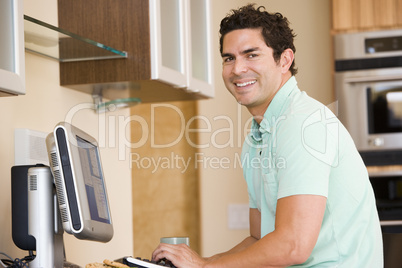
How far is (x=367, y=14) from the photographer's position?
2922mm

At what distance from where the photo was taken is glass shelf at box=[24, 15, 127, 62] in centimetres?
163

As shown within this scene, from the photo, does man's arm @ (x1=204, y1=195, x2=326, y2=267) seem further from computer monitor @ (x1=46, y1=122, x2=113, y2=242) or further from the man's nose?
the man's nose

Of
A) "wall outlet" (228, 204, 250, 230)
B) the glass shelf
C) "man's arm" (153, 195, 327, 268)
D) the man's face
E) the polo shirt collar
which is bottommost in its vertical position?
"wall outlet" (228, 204, 250, 230)

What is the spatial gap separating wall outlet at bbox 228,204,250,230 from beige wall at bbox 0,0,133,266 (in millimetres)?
946

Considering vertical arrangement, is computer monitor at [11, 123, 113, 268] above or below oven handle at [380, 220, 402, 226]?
above

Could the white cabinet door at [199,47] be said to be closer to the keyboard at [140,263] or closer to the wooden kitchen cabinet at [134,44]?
the wooden kitchen cabinet at [134,44]

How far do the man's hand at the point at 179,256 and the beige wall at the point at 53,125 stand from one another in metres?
0.50

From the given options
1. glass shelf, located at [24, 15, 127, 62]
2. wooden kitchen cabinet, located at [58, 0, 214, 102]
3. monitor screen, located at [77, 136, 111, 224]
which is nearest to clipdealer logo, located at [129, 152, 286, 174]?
wooden kitchen cabinet, located at [58, 0, 214, 102]

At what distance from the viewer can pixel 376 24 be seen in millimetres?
2920

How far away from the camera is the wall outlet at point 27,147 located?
5.85 feet

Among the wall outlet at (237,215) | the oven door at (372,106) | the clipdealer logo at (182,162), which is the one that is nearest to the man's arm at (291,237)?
the oven door at (372,106)

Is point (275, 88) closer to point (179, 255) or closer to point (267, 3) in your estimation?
point (179, 255)

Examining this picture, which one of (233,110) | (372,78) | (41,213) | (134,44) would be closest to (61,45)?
(134,44)

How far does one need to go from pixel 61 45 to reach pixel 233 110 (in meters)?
1.70
